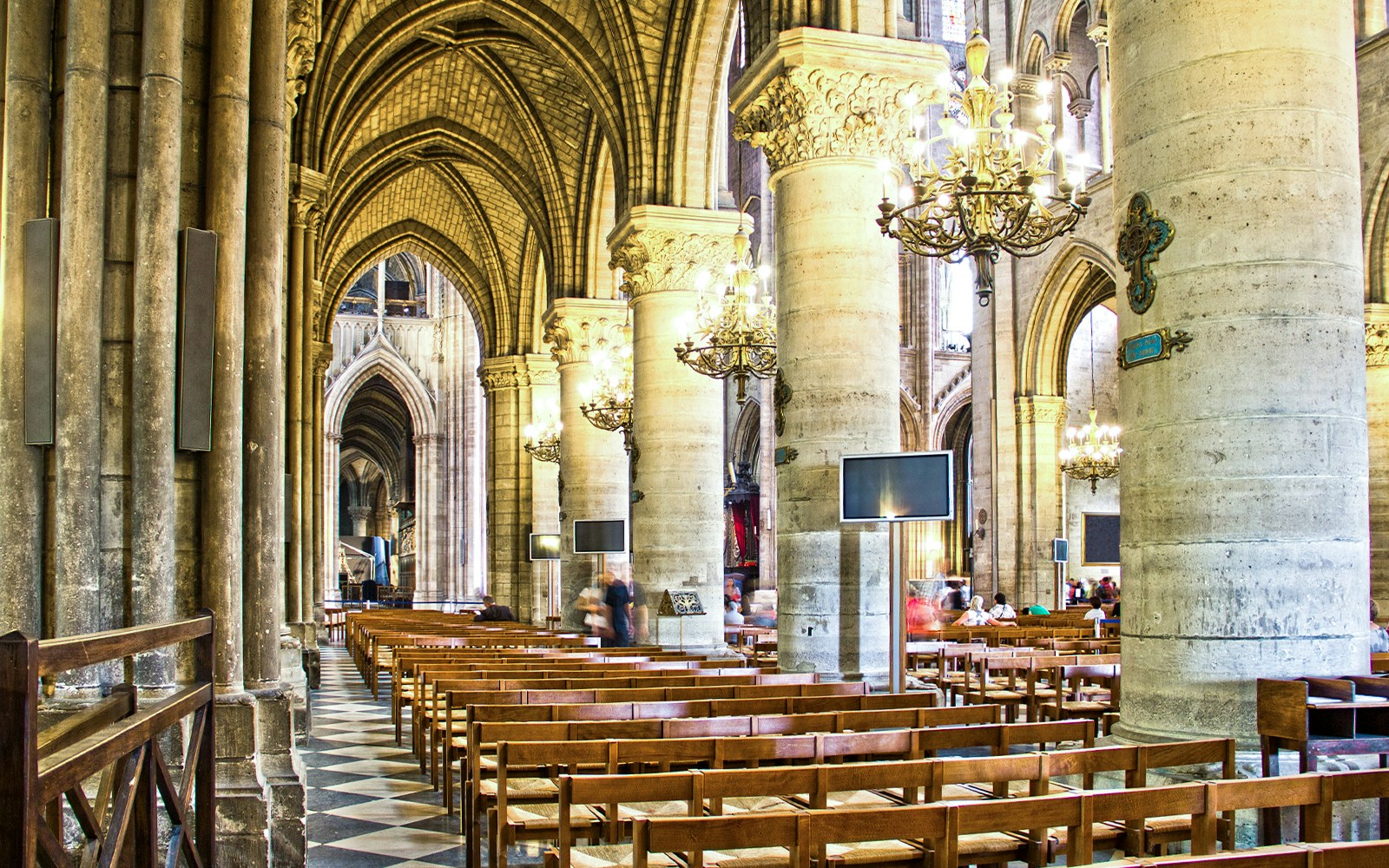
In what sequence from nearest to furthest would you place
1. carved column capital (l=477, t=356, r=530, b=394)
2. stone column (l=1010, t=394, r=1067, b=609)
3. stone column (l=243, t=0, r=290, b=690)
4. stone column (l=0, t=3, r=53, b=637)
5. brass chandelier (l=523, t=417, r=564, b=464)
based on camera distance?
1. stone column (l=0, t=3, r=53, b=637)
2. stone column (l=243, t=0, r=290, b=690)
3. stone column (l=1010, t=394, r=1067, b=609)
4. brass chandelier (l=523, t=417, r=564, b=464)
5. carved column capital (l=477, t=356, r=530, b=394)

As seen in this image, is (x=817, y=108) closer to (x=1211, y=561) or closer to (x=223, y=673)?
(x=1211, y=561)

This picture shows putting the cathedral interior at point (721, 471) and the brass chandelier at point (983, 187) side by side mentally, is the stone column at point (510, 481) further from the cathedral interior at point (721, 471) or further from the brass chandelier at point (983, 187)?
the brass chandelier at point (983, 187)

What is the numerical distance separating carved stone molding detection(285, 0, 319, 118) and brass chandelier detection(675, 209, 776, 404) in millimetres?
5009

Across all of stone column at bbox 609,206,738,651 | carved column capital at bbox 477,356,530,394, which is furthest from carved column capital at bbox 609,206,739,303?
carved column capital at bbox 477,356,530,394

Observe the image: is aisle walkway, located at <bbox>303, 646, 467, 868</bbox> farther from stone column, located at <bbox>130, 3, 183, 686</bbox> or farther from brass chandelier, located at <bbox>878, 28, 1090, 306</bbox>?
brass chandelier, located at <bbox>878, 28, 1090, 306</bbox>

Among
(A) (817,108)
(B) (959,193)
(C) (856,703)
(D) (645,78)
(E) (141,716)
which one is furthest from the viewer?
(D) (645,78)

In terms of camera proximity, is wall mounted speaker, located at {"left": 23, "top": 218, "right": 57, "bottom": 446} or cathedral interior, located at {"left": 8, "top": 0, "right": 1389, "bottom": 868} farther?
wall mounted speaker, located at {"left": 23, "top": 218, "right": 57, "bottom": 446}

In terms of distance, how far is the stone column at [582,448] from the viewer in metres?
20.4

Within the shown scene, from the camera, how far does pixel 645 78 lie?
1627 cm

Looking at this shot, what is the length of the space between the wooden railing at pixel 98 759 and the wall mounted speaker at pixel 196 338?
129 cm

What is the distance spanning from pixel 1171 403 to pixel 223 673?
434 centimetres

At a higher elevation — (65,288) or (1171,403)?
(65,288)

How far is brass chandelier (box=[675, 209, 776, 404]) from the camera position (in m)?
13.8

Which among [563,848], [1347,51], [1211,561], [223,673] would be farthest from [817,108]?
[563,848]
